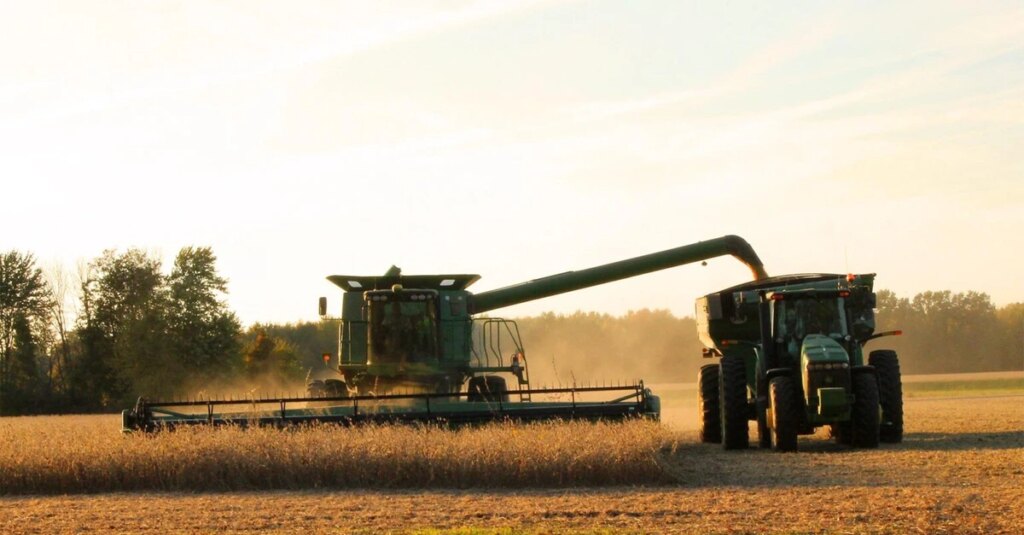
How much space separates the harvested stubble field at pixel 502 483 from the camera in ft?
33.3

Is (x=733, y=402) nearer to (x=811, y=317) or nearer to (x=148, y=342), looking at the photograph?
(x=811, y=317)

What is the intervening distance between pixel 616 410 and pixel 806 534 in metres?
7.48

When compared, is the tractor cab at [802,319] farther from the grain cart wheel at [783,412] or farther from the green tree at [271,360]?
the green tree at [271,360]

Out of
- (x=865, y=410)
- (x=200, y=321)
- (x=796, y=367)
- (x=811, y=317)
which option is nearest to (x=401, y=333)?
(x=796, y=367)

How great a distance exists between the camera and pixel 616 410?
54.1 ft

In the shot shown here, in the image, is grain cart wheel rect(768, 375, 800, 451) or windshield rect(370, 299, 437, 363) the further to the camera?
windshield rect(370, 299, 437, 363)

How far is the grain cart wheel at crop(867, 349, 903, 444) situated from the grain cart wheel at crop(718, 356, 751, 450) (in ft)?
5.75

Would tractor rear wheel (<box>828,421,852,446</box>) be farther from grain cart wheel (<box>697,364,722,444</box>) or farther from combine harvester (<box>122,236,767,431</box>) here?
combine harvester (<box>122,236,767,431</box>)

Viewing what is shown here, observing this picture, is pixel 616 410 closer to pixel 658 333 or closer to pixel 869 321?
pixel 869 321

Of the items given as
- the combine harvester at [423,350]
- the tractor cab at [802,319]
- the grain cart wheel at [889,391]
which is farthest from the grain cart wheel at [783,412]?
the combine harvester at [423,350]

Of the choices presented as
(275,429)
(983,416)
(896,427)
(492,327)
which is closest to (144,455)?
(275,429)

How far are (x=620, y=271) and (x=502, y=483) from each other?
923cm

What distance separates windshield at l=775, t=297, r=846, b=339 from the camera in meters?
16.6

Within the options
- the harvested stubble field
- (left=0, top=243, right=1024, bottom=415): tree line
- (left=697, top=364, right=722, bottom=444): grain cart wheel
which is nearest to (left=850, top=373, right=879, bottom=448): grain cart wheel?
the harvested stubble field
